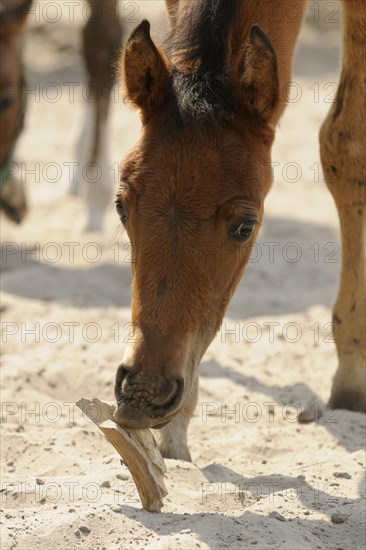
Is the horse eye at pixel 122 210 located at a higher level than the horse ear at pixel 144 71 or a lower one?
lower

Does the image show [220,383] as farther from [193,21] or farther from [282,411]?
[193,21]

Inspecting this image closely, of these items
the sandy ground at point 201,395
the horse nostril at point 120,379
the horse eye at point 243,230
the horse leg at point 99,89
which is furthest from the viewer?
the horse leg at point 99,89

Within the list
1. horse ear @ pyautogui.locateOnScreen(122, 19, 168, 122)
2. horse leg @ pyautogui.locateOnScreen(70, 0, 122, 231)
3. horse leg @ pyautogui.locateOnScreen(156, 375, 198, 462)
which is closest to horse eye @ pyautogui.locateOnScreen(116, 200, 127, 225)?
horse ear @ pyautogui.locateOnScreen(122, 19, 168, 122)

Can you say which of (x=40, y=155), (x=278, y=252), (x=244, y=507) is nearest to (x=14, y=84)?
(x=244, y=507)

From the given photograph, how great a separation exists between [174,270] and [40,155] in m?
7.30

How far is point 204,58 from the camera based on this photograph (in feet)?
14.0

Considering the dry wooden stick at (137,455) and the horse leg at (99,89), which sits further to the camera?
the horse leg at (99,89)

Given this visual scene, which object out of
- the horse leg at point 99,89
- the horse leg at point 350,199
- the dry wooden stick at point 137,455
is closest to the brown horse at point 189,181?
the dry wooden stick at point 137,455

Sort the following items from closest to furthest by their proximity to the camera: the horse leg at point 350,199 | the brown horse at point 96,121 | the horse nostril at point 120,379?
the horse nostril at point 120,379 < the horse leg at point 350,199 < the brown horse at point 96,121

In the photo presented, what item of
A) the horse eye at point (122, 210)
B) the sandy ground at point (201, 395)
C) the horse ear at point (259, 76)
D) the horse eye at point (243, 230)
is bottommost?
the sandy ground at point (201, 395)

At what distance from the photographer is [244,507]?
4219 millimetres

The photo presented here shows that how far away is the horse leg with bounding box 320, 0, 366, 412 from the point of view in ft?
18.2

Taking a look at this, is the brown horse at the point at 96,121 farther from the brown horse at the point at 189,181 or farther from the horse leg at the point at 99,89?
the brown horse at the point at 189,181

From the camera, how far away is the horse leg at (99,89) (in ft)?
28.1
